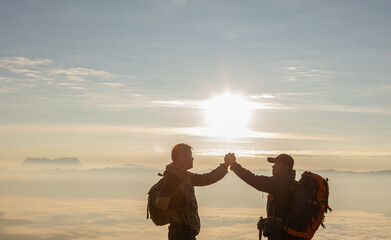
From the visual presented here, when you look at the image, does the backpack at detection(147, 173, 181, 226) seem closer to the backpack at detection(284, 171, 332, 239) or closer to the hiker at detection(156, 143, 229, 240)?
the hiker at detection(156, 143, 229, 240)

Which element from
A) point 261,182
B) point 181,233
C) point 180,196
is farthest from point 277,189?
point 181,233

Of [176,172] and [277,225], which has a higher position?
[176,172]

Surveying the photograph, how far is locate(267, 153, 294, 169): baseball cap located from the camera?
428 inches

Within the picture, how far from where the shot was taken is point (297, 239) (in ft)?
34.6

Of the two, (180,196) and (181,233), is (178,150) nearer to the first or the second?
(180,196)

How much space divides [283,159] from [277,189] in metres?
0.75

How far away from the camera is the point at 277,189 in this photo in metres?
10.7

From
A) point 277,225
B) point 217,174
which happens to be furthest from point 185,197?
point 277,225

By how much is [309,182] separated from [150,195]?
3.79 meters

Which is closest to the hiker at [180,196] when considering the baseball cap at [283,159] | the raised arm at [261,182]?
the raised arm at [261,182]

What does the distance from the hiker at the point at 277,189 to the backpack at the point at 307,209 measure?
0.51ft

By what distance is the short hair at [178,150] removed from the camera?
35.3ft

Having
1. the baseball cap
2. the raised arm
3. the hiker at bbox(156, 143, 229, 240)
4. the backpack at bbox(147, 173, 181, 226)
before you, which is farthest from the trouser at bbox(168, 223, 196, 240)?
the baseball cap

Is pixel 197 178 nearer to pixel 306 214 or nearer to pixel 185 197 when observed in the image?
pixel 185 197
